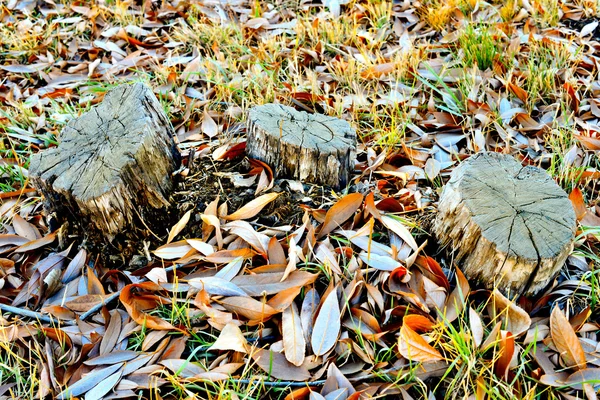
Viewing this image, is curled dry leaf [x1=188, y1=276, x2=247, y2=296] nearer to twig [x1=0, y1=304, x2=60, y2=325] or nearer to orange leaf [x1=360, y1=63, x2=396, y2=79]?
twig [x1=0, y1=304, x2=60, y2=325]

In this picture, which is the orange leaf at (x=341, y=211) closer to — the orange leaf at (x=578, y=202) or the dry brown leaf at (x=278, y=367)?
the dry brown leaf at (x=278, y=367)

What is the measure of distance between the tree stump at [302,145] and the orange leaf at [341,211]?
155 mm

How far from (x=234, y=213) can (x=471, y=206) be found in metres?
0.87

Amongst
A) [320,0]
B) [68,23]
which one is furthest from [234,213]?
[68,23]

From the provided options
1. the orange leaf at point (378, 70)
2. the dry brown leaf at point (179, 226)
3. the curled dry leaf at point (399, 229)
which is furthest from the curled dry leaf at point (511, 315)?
the orange leaf at point (378, 70)

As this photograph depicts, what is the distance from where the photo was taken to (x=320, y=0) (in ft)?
12.5

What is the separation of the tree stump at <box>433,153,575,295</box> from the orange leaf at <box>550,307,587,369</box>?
14 centimetres

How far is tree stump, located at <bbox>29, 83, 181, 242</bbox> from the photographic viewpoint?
190cm

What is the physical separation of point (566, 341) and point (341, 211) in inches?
34.2

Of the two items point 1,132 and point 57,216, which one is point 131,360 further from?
point 1,132

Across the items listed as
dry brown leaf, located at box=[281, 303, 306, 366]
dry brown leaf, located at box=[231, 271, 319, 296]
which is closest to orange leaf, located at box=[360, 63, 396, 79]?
dry brown leaf, located at box=[231, 271, 319, 296]

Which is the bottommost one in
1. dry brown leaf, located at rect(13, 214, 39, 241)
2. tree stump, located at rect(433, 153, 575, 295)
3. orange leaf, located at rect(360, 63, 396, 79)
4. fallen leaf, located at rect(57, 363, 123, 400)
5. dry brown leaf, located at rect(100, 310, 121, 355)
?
fallen leaf, located at rect(57, 363, 123, 400)

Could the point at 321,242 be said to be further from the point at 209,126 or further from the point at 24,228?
the point at 24,228

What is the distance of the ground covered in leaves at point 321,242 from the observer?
167 centimetres
